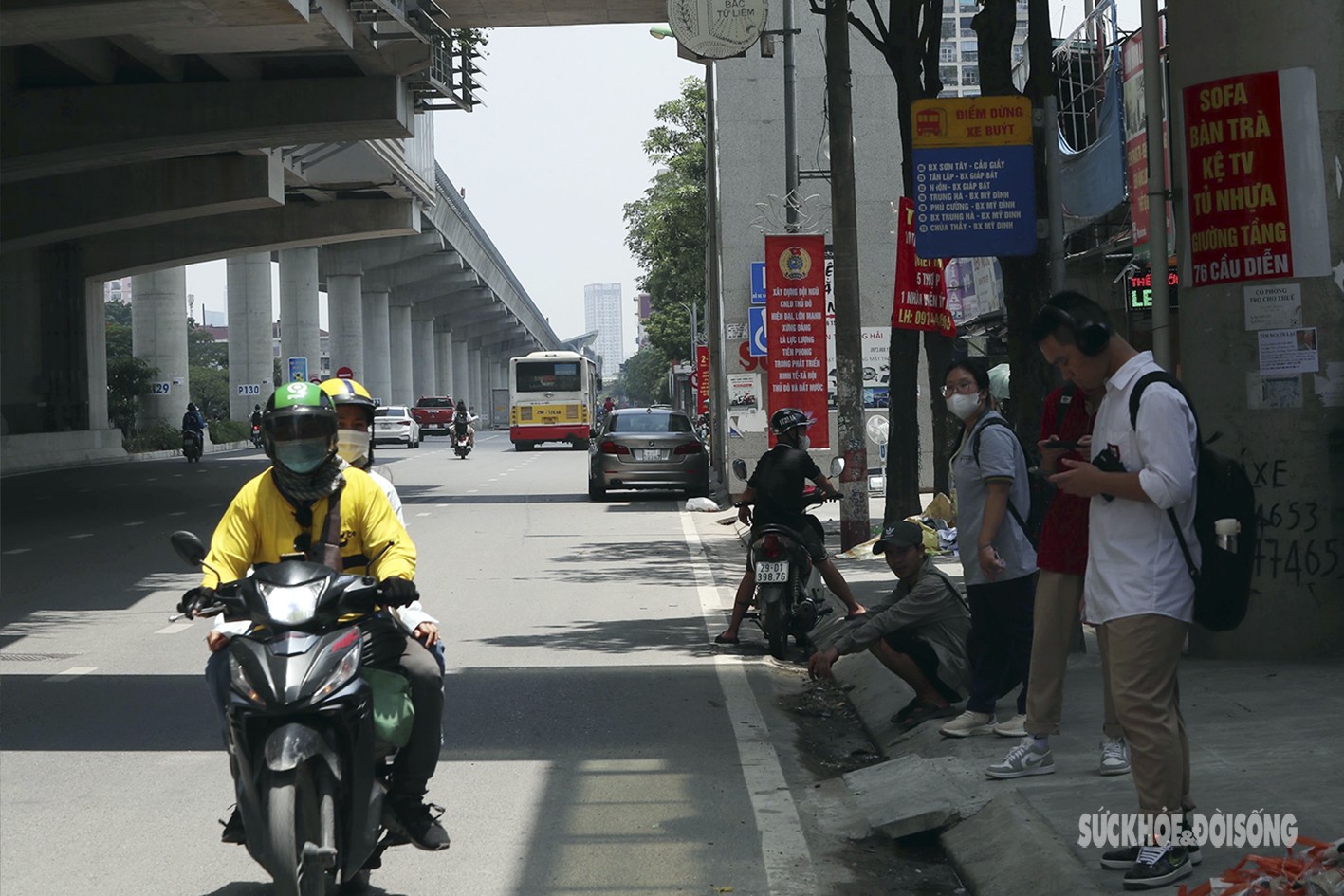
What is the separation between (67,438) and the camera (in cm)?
4316

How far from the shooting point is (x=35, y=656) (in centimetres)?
1080

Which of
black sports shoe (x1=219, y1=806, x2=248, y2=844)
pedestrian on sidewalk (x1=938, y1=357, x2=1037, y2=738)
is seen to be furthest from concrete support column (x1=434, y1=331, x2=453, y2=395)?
black sports shoe (x1=219, y1=806, x2=248, y2=844)

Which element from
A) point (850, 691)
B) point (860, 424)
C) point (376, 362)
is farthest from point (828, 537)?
point (376, 362)

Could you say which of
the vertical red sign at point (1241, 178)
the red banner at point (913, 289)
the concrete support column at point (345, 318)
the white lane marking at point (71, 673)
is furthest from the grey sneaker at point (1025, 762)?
Result: the concrete support column at point (345, 318)

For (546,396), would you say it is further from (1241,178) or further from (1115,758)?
(1115,758)

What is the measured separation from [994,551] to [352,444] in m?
3.01

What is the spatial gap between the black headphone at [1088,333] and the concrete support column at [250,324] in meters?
57.8

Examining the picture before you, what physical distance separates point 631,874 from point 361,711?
145 centimetres

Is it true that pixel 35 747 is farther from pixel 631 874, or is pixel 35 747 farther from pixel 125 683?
pixel 631 874

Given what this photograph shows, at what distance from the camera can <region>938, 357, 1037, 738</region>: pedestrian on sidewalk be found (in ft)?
24.1

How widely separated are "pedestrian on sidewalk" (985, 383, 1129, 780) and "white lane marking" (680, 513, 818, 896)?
90 cm

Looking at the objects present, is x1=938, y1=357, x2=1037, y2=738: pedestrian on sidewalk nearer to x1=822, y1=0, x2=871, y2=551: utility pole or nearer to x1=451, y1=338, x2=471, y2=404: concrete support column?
x1=822, y1=0, x2=871, y2=551: utility pole

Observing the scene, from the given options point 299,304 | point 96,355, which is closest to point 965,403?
point 96,355

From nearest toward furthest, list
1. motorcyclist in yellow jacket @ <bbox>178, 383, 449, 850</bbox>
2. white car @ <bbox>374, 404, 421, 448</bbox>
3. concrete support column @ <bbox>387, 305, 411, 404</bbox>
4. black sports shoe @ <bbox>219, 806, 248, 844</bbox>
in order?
black sports shoe @ <bbox>219, 806, 248, 844</bbox> < motorcyclist in yellow jacket @ <bbox>178, 383, 449, 850</bbox> < white car @ <bbox>374, 404, 421, 448</bbox> < concrete support column @ <bbox>387, 305, 411, 404</bbox>
